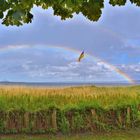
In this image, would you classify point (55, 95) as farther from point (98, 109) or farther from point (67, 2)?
point (67, 2)

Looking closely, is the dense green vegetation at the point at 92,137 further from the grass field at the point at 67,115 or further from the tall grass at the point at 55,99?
the tall grass at the point at 55,99

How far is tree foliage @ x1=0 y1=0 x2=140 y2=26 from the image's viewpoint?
9.73 m

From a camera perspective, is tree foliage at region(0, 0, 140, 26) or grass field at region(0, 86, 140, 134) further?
grass field at region(0, 86, 140, 134)

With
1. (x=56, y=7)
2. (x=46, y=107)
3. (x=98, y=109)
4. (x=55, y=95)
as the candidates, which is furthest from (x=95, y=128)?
(x=56, y=7)

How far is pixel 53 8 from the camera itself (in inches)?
530

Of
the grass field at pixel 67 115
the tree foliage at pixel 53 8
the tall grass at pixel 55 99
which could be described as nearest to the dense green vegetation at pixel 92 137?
the grass field at pixel 67 115

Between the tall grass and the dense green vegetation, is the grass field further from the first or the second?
the dense green vegetation

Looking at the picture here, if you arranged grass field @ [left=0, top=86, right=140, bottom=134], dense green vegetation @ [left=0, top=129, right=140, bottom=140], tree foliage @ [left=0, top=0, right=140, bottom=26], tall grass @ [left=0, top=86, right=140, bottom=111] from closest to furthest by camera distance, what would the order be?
tree foliage @ [left=0, top=0, right=140, bottom=26], dense green vegetation @ [left=0, top=129, right=140, bottom=140], grass field @ [left=0, top=86, right=140, bottom=134], tall grass @ [left=0, top=86, right=140, bottom=111]

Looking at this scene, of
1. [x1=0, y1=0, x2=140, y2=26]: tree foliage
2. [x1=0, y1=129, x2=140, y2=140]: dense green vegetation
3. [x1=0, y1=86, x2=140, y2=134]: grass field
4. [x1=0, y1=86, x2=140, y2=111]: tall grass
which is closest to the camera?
Result: [x1=0, y1=0, x2=140, y2=26]: tree foliage

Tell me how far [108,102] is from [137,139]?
342 centimetres

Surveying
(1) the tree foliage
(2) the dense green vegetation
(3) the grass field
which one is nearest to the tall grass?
(3) the grass field

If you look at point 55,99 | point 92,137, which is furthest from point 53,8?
point 55,99

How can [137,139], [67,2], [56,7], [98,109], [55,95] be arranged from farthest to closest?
[55,95] < [98,109] < [137,139] < [56,7] < [67,2]

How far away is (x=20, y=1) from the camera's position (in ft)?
34.3
